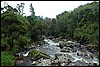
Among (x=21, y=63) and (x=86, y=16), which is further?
(x=86, y=16)

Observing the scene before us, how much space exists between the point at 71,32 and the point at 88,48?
98.0ft

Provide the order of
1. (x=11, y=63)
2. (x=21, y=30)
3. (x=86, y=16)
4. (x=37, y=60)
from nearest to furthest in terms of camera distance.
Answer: (x=11, y=63) < (x=37, y=60) < (x=21, y=30) < (x=86, y=16)

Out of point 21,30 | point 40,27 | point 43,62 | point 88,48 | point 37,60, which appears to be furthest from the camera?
point 40,27

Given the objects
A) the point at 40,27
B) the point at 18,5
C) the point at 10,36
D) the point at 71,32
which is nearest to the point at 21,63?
the point at 10,36

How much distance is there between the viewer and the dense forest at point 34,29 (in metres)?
37.9

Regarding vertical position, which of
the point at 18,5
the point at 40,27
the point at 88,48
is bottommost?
the point at 88,48

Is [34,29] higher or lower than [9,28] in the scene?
lower

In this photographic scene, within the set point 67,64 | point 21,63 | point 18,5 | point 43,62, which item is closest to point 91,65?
point 67,64

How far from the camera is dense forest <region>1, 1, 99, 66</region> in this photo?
37875mm

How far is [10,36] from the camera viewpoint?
127 ft

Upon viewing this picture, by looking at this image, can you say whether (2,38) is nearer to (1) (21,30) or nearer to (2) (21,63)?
(1) (21,30)

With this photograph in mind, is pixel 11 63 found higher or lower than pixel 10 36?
lower

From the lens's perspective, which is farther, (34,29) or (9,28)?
(34,29)

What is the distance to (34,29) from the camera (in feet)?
208
